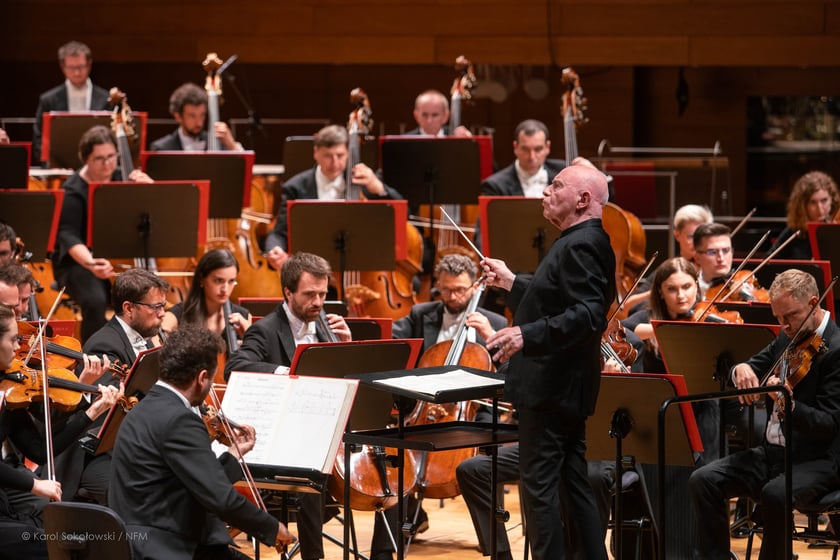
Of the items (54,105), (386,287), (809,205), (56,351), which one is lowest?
(56,351)

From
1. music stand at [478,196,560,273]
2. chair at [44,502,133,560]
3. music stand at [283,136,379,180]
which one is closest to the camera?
chair at [44,502,133,560]

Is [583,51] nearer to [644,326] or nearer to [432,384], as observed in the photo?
[644,326]

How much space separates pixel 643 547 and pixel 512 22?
18.3 ft

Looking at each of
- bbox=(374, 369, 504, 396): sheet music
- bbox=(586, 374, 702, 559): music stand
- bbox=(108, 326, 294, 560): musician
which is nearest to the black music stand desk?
bbox=(374, 369, 504, 396): sheet music

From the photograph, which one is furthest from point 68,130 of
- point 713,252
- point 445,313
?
point 713,252

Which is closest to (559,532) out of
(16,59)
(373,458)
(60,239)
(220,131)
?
(373,458)

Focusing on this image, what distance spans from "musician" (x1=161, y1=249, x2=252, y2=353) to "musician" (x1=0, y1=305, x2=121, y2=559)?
0.76m

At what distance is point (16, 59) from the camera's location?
10.0 metres

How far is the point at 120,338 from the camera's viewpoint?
447cm

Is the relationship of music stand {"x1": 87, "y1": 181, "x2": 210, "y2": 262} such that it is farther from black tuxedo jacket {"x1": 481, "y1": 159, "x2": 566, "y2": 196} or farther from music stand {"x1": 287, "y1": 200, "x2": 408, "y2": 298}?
black tuxedo jacket {"x1": 481, "y1": 159, "x2": 566, "y2": 196}

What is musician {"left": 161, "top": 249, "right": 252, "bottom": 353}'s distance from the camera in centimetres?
491

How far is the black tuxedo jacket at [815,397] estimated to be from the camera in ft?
13.1

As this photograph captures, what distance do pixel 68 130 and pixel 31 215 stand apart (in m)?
1.47

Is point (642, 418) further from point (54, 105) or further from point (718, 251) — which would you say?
point (54, 105)
